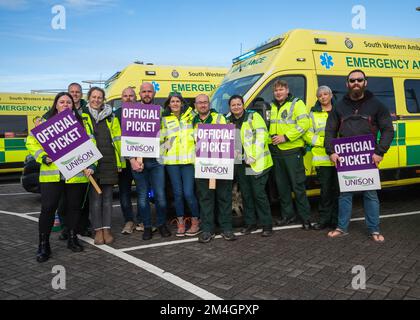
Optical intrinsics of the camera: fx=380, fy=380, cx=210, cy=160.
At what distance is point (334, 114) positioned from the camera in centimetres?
496

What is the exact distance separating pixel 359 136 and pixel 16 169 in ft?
35.7

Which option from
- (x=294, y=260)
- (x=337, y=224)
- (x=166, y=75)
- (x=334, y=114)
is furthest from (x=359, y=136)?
(x=166, y=75)

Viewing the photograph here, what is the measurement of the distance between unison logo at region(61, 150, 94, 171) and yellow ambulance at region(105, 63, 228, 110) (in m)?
4.60

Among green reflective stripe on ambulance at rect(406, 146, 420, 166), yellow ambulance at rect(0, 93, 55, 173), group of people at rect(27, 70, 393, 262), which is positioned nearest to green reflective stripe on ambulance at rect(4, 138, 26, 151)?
yellow ambulance at rect(0, 93, 55, 173)

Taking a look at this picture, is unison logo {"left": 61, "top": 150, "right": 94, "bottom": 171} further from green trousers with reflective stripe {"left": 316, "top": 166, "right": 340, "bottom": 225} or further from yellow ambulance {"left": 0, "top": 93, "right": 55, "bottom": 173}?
yellow ambulance {"left": 0, "top": 93, "right": 55, "bottom": 173}

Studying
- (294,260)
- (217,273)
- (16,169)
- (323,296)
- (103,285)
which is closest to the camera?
(323,296)

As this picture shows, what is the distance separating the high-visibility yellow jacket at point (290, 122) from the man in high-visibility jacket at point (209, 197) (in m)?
0.79

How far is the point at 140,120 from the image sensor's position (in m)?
4.98

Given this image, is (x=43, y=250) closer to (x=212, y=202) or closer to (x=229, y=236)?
(x=212, y=202)

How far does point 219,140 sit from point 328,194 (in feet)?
5.81

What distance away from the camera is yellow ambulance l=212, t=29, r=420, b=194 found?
233 inches

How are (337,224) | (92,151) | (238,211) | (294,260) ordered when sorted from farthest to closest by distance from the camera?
(238,211) < (337,224) < (92,151) < (294,260)

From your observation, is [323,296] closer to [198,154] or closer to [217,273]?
[217,273]

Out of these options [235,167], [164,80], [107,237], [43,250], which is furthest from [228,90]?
[164,80]
